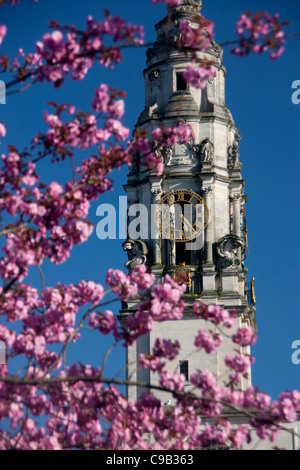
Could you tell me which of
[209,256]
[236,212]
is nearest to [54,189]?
[209,256]

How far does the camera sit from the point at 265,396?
26.5 meters

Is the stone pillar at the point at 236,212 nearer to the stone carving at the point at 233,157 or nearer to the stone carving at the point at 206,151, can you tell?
the stone carving at the point at 233,157

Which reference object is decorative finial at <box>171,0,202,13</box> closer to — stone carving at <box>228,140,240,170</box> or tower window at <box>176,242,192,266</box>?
stone carving at <box>228,140,240,170</box>

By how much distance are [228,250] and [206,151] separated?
557 centimetres

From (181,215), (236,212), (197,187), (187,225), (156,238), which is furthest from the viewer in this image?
(236,212)

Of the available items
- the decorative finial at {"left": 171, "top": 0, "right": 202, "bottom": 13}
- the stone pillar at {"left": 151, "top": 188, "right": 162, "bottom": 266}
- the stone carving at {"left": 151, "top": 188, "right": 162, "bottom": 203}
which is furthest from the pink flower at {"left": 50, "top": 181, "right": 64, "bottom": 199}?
the decorative finial at {"left": 171, "top": 0, "right": 202, "bottom": 13}

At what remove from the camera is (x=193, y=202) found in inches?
2399

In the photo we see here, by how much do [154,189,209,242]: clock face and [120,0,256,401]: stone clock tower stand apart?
2.1 inches

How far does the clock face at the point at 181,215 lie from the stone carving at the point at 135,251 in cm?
129

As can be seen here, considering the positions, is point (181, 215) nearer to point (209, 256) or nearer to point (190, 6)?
point (209, 256)

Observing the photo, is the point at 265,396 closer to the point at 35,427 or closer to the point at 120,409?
the point at 120,409

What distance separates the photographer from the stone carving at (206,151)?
202ft

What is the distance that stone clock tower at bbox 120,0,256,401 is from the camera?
58562mm

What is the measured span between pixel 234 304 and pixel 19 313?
32.0m
